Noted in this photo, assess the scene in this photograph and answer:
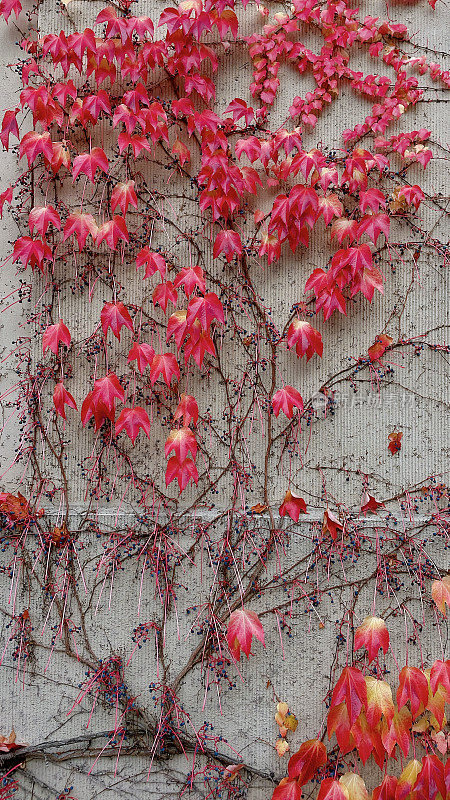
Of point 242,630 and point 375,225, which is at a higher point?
point 375,225

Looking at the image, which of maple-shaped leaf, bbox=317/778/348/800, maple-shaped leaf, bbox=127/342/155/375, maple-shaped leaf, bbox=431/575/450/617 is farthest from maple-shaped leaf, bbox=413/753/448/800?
maple-shaped leaf, bbox=127/342/155/375

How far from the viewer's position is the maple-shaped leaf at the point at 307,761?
1952 mm

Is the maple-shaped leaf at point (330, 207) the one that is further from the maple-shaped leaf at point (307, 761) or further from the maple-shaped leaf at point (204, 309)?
the maple-shaped leaf at point (307, 761)

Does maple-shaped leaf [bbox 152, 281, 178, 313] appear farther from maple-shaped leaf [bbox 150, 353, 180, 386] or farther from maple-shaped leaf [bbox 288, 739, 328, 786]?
maple-shaped leaf [bbox 288, 739, 328, 786]

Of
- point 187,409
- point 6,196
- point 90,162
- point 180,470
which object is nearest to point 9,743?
point 180,470

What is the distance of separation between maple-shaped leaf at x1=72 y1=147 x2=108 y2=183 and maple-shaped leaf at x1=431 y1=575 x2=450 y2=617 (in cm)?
205

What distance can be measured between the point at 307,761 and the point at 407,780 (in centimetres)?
34

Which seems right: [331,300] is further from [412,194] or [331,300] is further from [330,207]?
[412,194]

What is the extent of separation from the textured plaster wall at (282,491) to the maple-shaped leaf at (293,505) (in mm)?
80

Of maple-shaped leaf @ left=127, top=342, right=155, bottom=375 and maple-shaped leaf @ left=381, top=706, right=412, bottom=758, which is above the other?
maple-shaped leaf @ left=127, top=342, right=155, bottom=375

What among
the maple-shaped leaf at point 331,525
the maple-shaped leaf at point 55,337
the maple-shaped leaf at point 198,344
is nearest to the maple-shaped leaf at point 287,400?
the maple-shaped leaf at point 198,344

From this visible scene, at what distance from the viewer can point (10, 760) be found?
2068 millimetres

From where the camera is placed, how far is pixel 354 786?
1911 mm

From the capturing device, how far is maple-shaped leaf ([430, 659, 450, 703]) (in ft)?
6.32
